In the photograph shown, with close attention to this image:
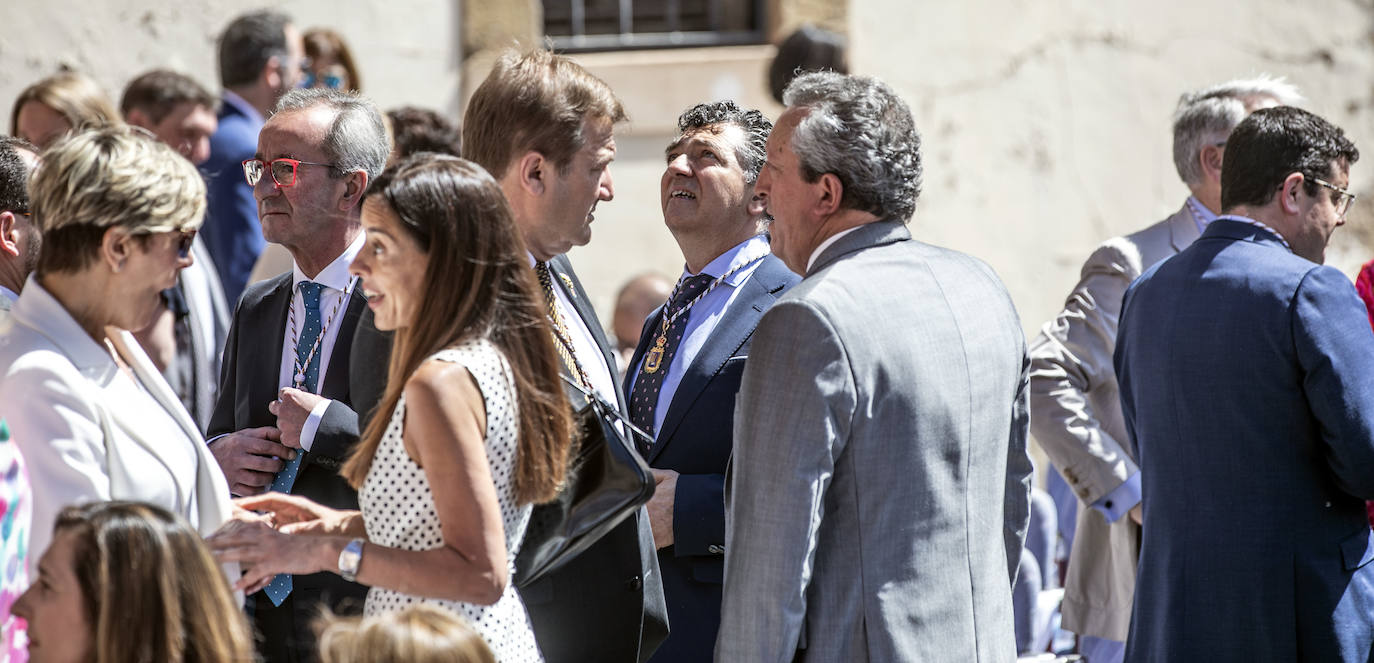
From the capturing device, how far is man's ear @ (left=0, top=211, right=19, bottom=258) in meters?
3.07

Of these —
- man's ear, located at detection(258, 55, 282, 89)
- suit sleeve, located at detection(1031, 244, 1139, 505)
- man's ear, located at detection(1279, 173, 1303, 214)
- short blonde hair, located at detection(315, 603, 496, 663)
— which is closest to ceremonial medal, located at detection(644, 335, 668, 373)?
suit sleeve, located at detection(1031, 244, 1139, 505)

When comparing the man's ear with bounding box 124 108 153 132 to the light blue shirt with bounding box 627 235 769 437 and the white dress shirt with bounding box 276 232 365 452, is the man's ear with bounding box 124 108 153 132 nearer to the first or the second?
the white dress shirt with bounding box 276 232 365 452

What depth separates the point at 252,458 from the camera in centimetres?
299

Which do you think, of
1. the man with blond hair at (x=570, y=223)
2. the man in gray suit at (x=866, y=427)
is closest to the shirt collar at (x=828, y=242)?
the man in gray suit at (x=866, y=427)

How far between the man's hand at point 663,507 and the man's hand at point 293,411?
31.3 inches

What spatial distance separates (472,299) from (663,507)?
105 centimetres

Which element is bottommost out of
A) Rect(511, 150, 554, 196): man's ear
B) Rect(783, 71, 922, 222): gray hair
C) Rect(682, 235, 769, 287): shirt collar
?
Rect(682, 235, 769, 287): shirt collar

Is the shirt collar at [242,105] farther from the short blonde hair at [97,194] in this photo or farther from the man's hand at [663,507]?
the short blonde hair at [97,194]

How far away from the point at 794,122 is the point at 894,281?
42cm

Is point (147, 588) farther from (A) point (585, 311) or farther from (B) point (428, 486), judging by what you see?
(A) point (585, 311)

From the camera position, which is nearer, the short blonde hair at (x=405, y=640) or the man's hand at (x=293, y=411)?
the short blonde hair at (x=405, y=640)

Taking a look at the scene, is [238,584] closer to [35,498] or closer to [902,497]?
[35,498]

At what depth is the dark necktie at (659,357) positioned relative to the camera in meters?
3.49

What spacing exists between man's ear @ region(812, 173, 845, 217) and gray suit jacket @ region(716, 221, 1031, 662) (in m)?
0.09
